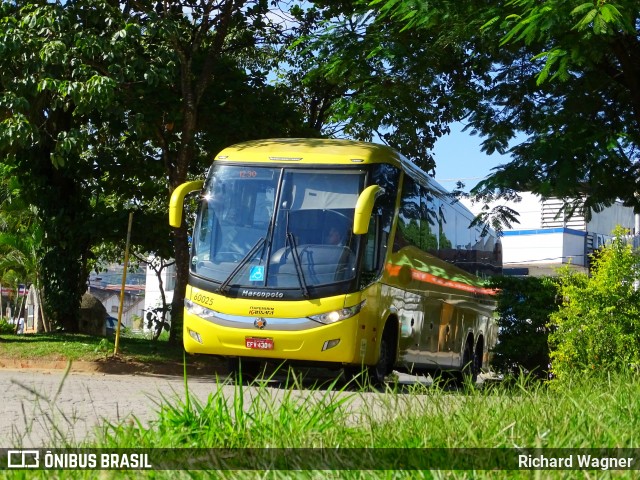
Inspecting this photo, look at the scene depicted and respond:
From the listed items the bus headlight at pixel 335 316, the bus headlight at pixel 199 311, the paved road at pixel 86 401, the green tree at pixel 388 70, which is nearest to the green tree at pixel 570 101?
the green tree at pixel 388 70

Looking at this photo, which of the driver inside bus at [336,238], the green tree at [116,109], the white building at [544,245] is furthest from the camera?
the white building at [544,245]

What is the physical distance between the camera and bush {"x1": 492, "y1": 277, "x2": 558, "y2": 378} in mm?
18016

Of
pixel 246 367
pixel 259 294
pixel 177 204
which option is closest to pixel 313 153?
pixel 177 204

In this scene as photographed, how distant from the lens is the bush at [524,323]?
18.0 m

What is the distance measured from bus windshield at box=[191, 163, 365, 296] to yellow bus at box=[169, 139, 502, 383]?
0.01 metres

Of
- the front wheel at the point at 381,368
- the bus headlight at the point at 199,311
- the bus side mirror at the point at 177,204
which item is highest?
the bus side mirror at the point at 177,204

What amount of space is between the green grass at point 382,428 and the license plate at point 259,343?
678cm

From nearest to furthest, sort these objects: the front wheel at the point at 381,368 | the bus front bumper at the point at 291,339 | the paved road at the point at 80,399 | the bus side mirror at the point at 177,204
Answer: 1. the paved road at the point at 80,399
2. the bus front bumper at the point at 291,339
3. the bus side mirror at the point at 177,204
4. the front wheel at the point at 381,368

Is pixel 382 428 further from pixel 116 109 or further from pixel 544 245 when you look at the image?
pixel 544 245

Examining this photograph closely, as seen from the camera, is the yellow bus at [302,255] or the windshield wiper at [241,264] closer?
the yellow bus at [302,255]

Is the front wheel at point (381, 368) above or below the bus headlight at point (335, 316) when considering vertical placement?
below

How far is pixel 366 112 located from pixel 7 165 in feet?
30.8

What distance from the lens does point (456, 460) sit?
18.3 feet

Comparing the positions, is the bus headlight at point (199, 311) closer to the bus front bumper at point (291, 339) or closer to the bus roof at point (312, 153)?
the bus front bumper at point (291, 339)
